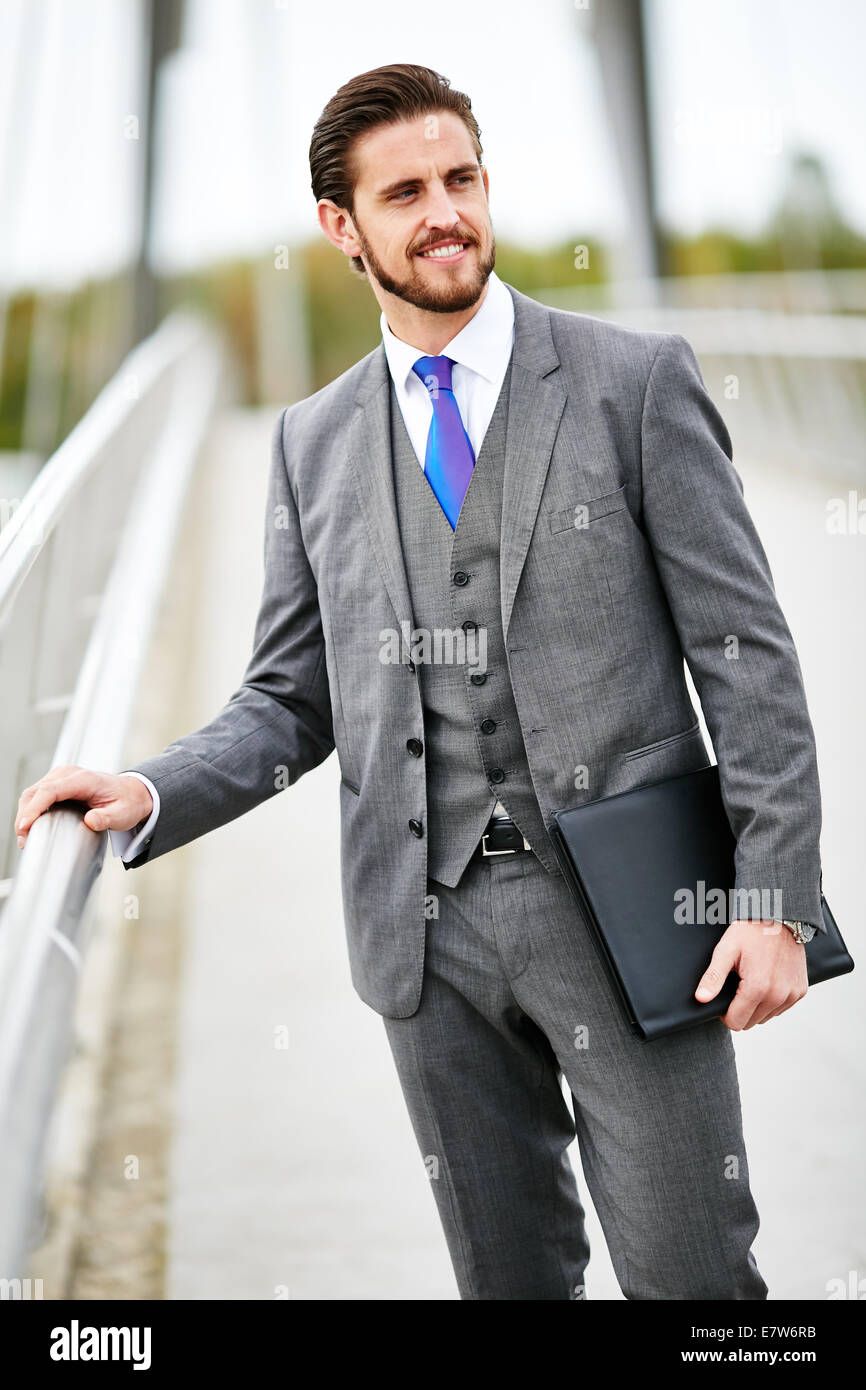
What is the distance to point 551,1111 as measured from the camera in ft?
5.56

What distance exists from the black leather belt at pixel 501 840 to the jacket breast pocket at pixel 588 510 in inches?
13.0

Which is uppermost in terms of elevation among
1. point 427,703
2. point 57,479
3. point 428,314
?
point 428,314

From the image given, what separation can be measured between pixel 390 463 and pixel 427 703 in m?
0.28

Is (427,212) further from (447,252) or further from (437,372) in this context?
(437,372)

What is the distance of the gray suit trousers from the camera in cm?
150

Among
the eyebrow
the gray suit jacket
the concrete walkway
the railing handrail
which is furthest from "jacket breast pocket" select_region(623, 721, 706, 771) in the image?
the concrete walkway

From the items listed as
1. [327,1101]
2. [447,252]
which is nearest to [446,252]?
[447,252]

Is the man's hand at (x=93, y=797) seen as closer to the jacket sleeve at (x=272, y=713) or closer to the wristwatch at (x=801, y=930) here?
the jacket sleeve at (x=272, y=713)

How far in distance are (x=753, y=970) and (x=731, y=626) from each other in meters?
0.36

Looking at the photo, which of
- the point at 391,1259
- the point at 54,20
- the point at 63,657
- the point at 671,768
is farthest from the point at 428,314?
the point at 54,20

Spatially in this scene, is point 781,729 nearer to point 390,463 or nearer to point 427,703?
point 427,703

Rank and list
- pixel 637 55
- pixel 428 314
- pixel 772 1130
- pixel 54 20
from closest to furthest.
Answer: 1. pixel 428 314
2. pixel 772 1130
3. pixel 54 20
4. pixel 637 55

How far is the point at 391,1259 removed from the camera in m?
2.60

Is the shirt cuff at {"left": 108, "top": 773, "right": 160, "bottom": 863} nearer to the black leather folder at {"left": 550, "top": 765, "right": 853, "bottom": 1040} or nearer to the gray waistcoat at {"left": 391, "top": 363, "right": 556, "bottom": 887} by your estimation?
the gray waistcoat at {"left": 391, "top": 363, "right": 556, "bottom": 887}
